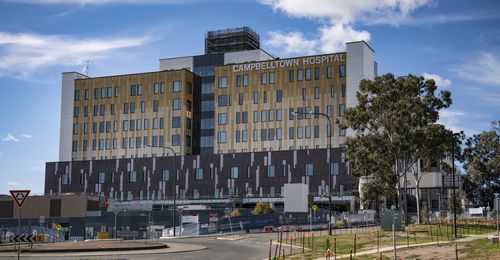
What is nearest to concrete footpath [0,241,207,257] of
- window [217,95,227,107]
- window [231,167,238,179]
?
window [231,167,238,179]

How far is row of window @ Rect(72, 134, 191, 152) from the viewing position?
14688 centimetres

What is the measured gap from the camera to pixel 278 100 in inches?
5497

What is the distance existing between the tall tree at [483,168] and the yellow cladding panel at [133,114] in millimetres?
59334

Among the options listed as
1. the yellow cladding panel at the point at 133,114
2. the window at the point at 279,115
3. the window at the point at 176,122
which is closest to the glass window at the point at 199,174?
the yellow cladding panel at the point at 133,114

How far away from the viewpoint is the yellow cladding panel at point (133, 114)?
147 metres

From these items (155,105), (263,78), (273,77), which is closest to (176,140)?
(155,105)

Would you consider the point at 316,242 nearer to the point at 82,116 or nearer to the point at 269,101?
the point at 269,101

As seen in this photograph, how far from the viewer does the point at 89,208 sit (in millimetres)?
104625

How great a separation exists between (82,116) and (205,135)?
2946 cm

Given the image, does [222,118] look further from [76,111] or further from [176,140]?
[76,111]

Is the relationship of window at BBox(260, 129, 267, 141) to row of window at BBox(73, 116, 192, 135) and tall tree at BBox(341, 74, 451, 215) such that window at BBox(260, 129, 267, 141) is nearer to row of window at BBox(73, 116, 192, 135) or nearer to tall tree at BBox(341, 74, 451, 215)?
row of window at BBox(73, 116, 192, 135)

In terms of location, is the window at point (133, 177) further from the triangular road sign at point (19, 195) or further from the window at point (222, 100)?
the triangular road sign at point (19, 195)

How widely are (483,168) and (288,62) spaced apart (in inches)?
1734

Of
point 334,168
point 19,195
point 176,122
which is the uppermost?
point 176,122
